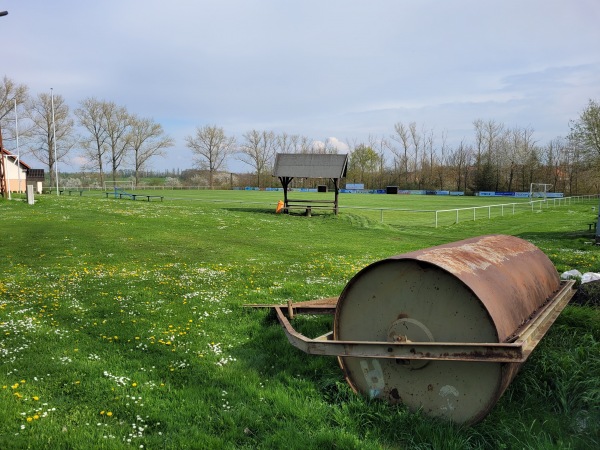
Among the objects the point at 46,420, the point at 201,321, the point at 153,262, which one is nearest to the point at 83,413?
the point at 46,420

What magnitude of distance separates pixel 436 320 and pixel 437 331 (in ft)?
0.32

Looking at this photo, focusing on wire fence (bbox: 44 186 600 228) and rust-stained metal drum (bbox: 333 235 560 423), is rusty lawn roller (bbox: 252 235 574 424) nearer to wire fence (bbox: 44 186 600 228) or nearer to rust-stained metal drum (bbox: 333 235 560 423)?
rust-stained metal drum (bbox: 333 235 560 423)

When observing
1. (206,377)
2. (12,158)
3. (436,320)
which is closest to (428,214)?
(206,377)

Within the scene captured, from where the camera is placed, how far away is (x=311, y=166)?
3569 cm

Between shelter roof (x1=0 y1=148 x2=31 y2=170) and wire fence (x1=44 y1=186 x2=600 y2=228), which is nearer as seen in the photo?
wire fence (x1=44 y1=186 x2=600 y2=228)

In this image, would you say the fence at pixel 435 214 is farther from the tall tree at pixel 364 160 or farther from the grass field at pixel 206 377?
the tall tree at pixel 364 160

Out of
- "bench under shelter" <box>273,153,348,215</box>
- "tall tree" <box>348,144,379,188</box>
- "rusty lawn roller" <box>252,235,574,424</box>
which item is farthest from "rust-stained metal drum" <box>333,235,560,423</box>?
"tall tree" <box>348,144,379,188</box>

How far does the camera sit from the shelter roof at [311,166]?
115 feet

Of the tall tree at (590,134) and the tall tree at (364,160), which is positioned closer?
the tall tree at (590,134)

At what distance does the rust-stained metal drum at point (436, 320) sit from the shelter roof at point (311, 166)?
30.4 meters

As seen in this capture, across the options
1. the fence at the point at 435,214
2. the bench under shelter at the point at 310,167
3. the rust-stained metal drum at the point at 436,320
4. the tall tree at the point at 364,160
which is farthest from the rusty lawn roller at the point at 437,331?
the tall tree at the point at 364,160

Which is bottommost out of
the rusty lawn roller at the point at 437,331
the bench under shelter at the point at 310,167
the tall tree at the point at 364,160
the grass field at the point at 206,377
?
the grass field at the point at 206,377

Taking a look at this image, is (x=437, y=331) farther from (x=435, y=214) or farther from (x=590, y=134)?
(x=590, y=134)

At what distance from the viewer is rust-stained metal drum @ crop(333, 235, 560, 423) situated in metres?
3.92
